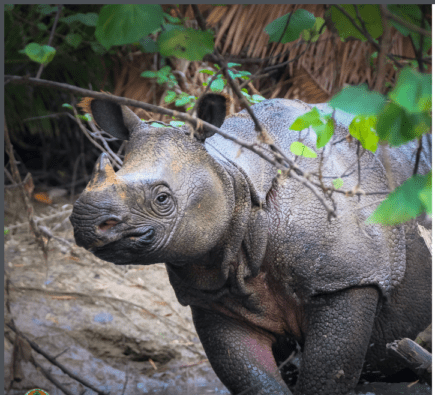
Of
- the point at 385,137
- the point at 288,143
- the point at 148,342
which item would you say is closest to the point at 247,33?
the point at 288,143

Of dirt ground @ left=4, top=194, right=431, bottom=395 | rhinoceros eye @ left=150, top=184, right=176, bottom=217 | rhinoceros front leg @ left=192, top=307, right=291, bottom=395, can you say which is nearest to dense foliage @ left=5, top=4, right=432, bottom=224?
rhinoceros eye @ left=150, top=184, right=176, bottom=217

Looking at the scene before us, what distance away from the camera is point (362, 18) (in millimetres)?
1833

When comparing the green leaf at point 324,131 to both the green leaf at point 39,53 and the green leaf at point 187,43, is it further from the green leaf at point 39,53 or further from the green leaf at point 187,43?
the green leaf at point 39,53

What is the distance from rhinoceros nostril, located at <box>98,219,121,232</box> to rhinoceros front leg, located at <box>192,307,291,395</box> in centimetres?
111

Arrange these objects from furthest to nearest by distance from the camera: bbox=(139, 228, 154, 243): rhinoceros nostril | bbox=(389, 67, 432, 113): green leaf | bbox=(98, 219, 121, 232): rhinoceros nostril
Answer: bbox=(139, 228, 154, 243): rhinoceros nostril < bbox=(98, 219, 121, 232): rhinoceros nostril < bbox=(389, 67, 432, 113): green leaf

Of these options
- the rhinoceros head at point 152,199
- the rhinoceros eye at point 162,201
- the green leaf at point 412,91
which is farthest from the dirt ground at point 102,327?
the green leaf at point 412,91

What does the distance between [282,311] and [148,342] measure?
1.63 meters

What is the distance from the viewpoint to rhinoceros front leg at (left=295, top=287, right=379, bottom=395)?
2.78 meters

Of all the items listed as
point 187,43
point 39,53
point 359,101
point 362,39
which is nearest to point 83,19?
point 39,53

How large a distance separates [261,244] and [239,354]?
0.68 metres

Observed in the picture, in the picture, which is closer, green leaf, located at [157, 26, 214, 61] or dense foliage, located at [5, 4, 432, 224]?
dense foliage, located at [5, 4, 432, 224]

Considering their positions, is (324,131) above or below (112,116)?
above

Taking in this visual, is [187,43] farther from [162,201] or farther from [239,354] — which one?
[239,354]

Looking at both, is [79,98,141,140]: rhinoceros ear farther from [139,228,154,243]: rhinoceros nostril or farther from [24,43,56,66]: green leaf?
[139,228,154,243]: rhinoceros nostril
